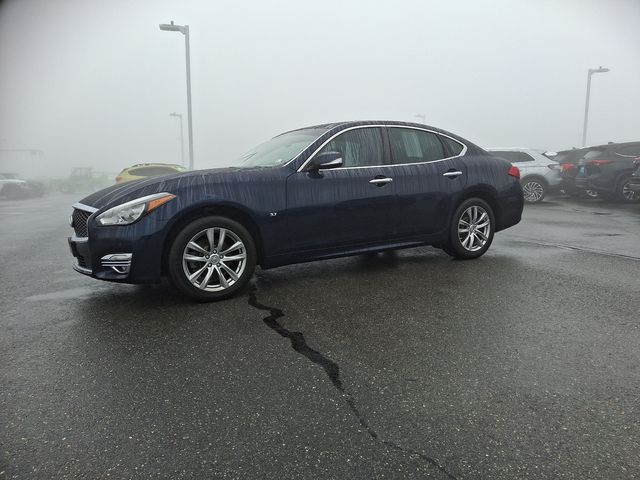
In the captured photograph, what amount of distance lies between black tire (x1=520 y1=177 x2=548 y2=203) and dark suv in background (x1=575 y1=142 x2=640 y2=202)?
1.25m

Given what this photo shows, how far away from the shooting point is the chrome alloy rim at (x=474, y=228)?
5.72m

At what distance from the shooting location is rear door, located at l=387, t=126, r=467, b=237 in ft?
16.9

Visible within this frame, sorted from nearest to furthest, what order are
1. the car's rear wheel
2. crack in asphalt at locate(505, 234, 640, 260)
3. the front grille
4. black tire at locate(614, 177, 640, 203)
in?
the front grille < crack in asphalt at locate(505, 234, 640, 260) < black tire at locate(614, 177, 640, 203) < the car's rear wheel

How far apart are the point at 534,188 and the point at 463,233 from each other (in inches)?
428

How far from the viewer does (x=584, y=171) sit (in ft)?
46.1

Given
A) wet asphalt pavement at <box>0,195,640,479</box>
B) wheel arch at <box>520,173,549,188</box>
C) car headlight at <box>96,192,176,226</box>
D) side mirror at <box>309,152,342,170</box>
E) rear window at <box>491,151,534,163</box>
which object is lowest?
wet asphalt pavement at <box>0,195,640,479</box>

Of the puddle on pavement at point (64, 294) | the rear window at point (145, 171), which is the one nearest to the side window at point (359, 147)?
the puddle on pavement at point (64, 294)

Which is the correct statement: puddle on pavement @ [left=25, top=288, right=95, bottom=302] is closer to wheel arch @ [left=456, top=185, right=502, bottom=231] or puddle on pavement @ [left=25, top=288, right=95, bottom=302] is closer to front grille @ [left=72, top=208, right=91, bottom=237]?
front grille @ [left=72, top=208, right=91, bottom=237]

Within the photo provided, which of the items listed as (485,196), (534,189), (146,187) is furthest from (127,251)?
(534,189)

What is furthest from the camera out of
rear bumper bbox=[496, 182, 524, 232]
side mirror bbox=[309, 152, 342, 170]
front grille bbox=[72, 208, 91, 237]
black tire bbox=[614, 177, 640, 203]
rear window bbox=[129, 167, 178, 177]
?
rear window bbox=[129, 167, 178, 177]

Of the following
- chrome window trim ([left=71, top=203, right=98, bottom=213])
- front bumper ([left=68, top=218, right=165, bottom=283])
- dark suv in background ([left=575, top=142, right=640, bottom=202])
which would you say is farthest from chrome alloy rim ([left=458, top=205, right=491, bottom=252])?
dark suv in background ([left=575, top=142, right=640, bottom=202])

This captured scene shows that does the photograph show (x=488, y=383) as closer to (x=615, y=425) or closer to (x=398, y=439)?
(x=615, y=425)

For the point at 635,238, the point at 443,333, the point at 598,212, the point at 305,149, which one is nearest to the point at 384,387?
the point at 443,333

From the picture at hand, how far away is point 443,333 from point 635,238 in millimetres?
6022
